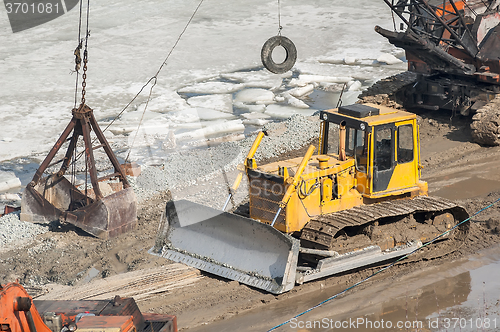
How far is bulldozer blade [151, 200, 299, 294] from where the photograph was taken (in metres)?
6.94

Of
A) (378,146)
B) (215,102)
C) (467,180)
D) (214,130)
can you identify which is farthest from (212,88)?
(378,146)

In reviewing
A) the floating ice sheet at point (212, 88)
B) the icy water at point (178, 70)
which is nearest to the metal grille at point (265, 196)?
the icy water at point (178, 70)

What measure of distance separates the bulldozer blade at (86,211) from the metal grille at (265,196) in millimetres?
2483

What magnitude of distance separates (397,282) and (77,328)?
419 cm

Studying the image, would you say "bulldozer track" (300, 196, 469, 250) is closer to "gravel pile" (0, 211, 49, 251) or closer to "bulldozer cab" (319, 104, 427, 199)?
"bulldozer cab" (319, 104, 427, 199)

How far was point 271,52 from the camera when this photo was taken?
41.4 feet

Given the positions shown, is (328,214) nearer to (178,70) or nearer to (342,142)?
(342,142)

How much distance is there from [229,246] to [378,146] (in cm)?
238

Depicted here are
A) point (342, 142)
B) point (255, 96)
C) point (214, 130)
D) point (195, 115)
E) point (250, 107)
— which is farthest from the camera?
point (255, 96)

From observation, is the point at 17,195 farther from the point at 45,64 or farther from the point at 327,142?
the point at 45,64

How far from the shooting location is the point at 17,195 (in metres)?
11.1

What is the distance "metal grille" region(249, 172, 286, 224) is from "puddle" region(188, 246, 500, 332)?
1.17 meters

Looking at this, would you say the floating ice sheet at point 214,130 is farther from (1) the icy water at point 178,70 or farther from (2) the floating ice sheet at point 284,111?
(2) the floating ice sheet at point 284,111

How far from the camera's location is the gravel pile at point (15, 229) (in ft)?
30.3
